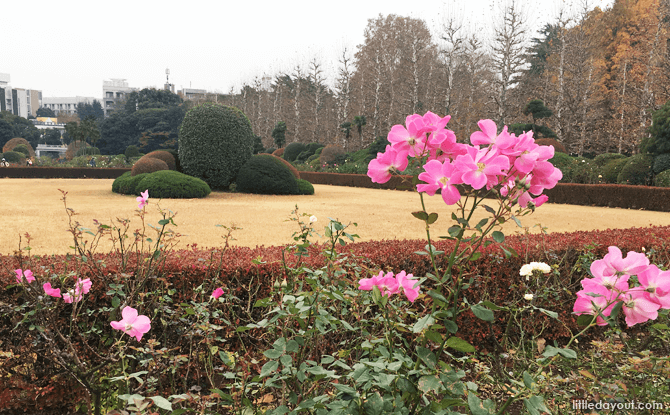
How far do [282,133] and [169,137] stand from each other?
15735mm

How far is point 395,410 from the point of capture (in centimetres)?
133

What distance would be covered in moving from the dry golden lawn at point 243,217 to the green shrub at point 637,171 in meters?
2.35

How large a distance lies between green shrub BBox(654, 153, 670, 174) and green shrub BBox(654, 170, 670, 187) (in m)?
0.24

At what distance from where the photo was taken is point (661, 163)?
457 inches

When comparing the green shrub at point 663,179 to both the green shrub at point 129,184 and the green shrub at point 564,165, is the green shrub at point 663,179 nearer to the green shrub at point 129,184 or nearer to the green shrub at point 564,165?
the green shrub at point 564,165

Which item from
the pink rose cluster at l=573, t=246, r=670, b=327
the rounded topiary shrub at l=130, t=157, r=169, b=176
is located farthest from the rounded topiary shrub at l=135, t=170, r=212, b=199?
the pink rose cluster at l=573, t=246, r=670, b=327

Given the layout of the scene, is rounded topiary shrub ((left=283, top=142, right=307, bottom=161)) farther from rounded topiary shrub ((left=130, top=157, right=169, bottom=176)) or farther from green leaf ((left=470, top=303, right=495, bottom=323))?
green leaf ((left=470, top=303, right=495, bottom=323))

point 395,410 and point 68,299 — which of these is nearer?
point 395,410

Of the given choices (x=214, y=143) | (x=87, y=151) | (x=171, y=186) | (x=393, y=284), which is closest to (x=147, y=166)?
(x=214, y=143)

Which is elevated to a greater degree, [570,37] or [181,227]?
Result: [570,37]

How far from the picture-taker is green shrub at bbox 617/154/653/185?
1195 cm

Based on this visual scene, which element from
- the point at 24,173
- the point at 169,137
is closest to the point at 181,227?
the point at 24,173

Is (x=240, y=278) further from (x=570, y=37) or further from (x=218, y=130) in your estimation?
(x=570, y=37)

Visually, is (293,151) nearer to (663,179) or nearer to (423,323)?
(663,179)
